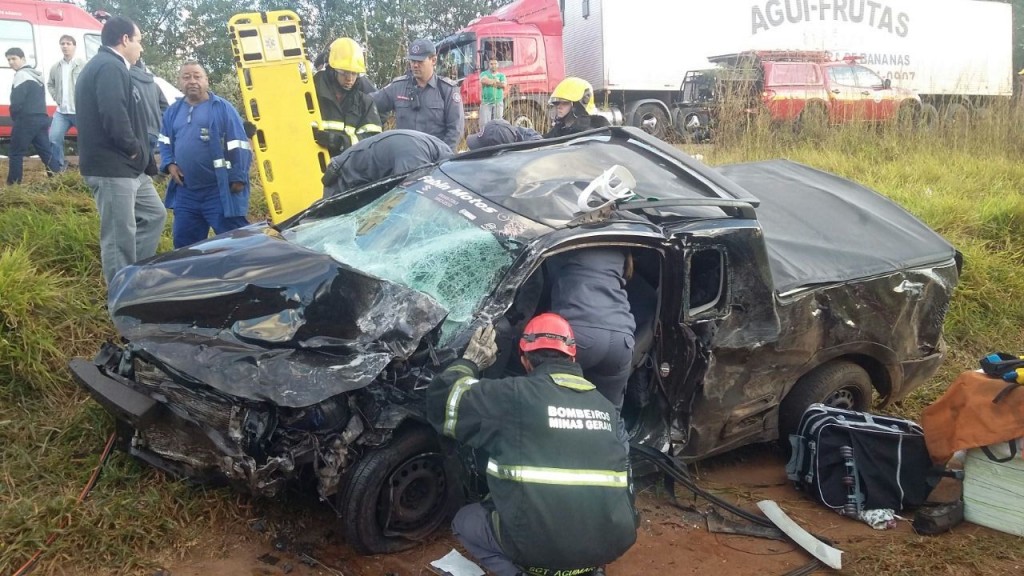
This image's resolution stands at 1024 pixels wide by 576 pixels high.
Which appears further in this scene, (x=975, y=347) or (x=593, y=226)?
(x=975, y=347)

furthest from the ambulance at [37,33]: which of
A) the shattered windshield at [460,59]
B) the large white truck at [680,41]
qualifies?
the large white truck at [680,41]

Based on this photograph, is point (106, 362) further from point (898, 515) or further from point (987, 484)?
point (987, 484)

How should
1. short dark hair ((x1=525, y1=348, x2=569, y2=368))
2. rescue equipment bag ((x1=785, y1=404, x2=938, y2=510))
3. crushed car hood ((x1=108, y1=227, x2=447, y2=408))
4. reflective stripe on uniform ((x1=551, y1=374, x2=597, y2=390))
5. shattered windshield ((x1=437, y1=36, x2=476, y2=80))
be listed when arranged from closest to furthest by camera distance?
reflective stripe on uniform ((x1=551, y1=374, x2=597, y2=390)), short dark hair ((x1=525, y1=348, x2=569, y2=368)), crushed car hood ((x1=108, y1=227, x2=447, y2=408)), rescue equipment bag ((x1=785, y1=404, x2=938, y2=510)), shattered windshield ((x1=437, y1=36, x2=476, y2=80))

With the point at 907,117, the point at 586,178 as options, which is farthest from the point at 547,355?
the point at 907,117

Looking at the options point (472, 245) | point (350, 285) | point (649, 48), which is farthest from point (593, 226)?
point (649, 48)

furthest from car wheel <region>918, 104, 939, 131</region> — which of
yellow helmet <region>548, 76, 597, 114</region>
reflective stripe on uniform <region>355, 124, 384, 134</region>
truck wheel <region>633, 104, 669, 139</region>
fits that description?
reflective stripe on uniform <region>355, 124, 384, 134</region>

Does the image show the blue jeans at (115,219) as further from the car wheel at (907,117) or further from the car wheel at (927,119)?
the car wheel at (927,119)

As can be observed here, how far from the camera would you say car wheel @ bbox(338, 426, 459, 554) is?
9.58 ft

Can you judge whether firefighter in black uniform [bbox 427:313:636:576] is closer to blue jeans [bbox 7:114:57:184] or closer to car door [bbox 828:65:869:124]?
blue jeans [bbox 7:114:57:184]

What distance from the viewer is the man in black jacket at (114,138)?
15.2 ft

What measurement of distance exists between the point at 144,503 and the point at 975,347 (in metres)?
6.02

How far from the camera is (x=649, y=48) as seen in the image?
1706cm

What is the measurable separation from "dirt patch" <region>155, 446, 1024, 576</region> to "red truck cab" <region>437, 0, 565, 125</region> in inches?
398

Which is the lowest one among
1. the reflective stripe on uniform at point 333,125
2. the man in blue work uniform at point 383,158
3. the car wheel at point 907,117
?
the car wheel at point 907,117
